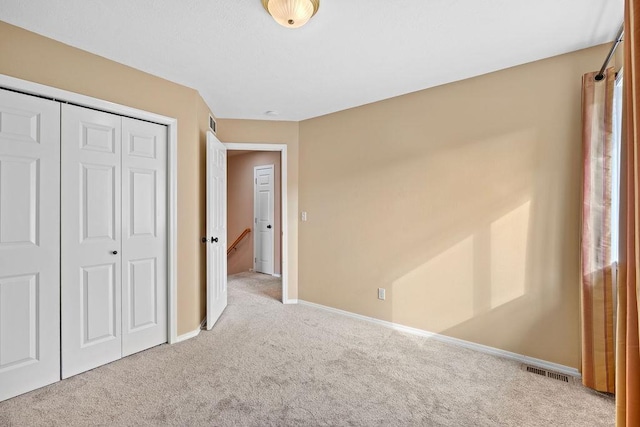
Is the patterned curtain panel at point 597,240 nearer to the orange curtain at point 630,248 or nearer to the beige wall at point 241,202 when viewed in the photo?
the orange curtain at point 630,248

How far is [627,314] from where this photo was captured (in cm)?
109

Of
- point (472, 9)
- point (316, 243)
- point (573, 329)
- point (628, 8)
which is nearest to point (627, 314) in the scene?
point (628, 8)

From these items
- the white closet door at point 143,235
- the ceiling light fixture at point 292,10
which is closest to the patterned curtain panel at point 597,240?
the ceiling light fixture at point 292,10

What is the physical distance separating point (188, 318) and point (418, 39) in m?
3.23

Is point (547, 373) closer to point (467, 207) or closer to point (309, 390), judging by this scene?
Result: point (467, 207)

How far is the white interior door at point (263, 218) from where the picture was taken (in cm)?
573

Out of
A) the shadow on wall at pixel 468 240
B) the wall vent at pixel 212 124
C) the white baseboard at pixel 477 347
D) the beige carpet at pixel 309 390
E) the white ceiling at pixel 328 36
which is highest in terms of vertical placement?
the white ceiling at pixel 328 36

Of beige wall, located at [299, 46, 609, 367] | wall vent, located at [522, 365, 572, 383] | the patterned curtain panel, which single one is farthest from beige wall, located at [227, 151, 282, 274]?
wall vent, located at [522, 365, 572, 383]

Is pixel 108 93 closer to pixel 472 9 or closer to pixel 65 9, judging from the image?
pixel 65 9

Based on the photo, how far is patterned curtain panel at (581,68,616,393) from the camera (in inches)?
78.4

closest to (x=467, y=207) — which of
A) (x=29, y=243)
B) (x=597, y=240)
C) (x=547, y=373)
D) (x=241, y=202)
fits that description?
(x=597, y=240)

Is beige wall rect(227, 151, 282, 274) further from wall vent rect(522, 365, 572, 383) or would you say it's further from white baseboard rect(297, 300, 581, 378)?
wall vent rect(522, 365, 572, 383)

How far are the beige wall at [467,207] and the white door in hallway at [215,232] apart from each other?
1262 millimetres

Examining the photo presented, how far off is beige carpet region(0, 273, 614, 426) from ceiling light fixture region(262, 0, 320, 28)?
243cm
